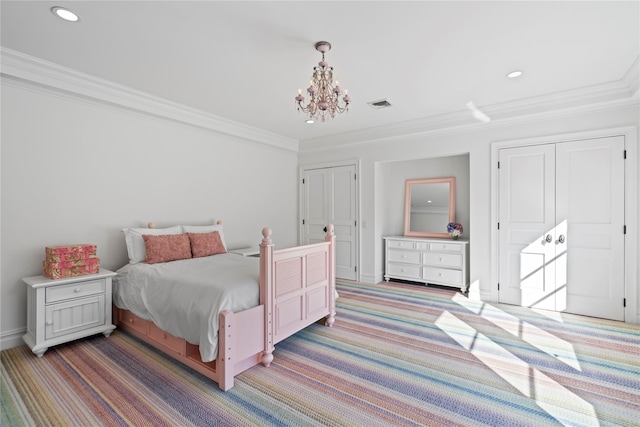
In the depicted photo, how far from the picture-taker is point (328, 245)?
3262 millimetres

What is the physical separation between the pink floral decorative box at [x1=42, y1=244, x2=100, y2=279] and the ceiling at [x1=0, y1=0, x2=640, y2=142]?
5.52 feet

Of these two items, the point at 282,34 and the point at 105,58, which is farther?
the point at 105,58

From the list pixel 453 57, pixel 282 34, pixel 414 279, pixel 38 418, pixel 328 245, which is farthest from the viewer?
pixel 414 279

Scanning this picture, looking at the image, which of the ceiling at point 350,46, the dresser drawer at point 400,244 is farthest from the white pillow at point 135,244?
the dresser drawer at point 400,244

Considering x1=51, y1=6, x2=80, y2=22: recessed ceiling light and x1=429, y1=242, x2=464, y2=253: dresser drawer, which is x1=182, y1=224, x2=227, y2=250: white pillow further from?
x1=429, y1=242, x2=464, y2=253: dresser drawer

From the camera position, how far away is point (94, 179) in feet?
10.5

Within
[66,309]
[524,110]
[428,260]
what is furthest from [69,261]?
[524,110]

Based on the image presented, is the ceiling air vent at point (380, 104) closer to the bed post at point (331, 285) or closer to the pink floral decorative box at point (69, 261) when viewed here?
the bed post at point (331, 285)

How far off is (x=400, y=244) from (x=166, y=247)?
11.3 ft

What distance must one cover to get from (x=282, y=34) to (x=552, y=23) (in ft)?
6.35

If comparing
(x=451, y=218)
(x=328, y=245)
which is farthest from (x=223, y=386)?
(x=451, y=218)

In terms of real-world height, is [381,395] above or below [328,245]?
below

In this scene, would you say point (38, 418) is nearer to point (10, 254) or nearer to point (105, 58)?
point (10, 254)

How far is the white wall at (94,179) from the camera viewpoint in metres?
2.70
